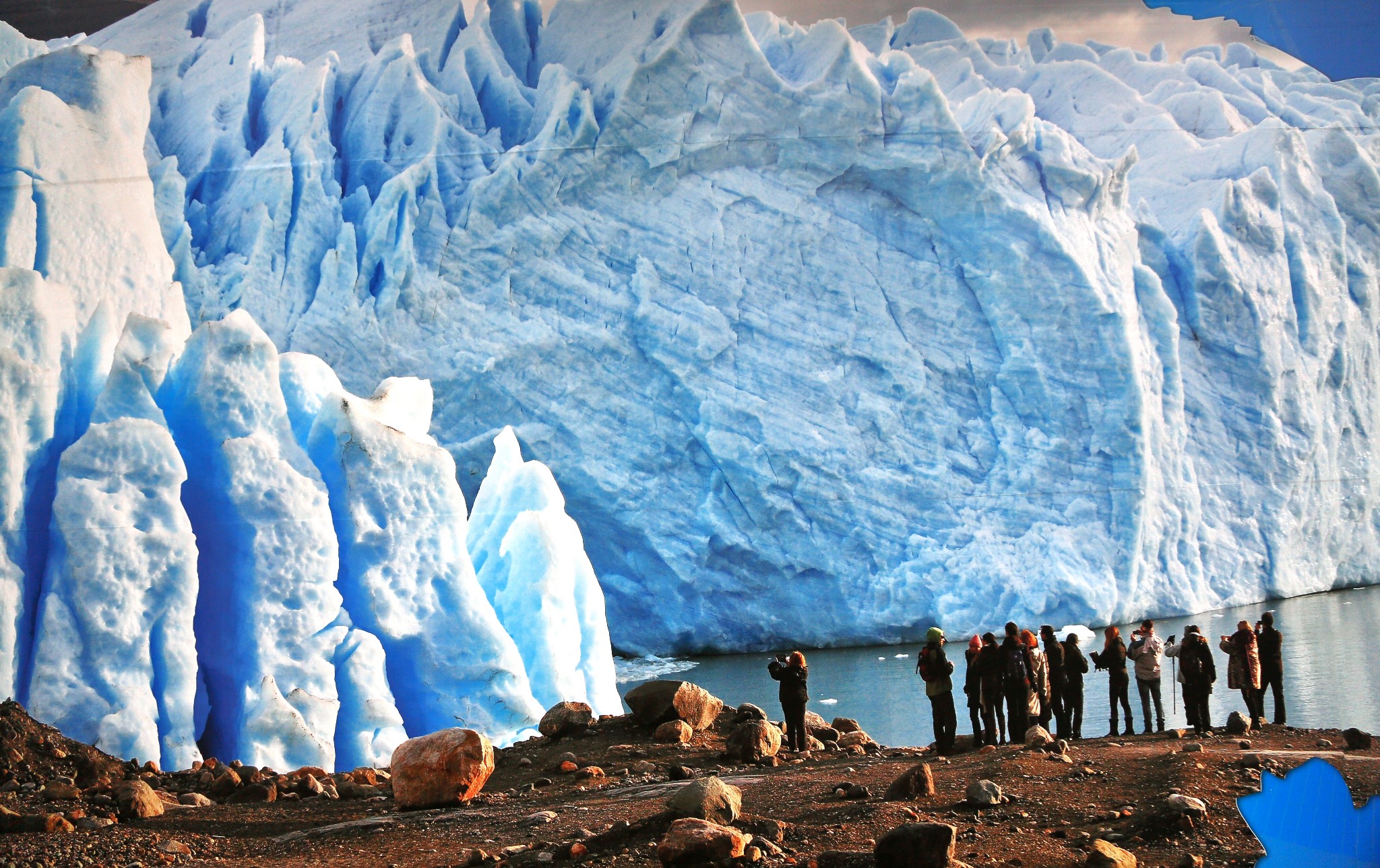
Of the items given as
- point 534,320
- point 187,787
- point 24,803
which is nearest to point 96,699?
point 187,787

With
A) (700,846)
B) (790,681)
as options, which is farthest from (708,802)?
(790,681)

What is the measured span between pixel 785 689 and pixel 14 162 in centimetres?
513

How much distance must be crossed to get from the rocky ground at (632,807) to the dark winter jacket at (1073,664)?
0.32 meters

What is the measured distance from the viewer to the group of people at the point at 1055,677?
453 cm

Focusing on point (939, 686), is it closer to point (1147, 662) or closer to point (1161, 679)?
point (1147, 662)

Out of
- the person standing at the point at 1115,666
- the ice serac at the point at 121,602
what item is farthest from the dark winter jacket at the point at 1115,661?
the ice serac at the point at 121,602

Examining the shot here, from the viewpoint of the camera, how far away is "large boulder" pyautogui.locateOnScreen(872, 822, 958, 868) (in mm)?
2764

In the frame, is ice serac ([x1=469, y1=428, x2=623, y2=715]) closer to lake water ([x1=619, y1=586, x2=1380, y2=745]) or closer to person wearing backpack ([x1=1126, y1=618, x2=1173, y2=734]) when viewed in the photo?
lake water ([x1=619, y1=586, x2=1380, y2=745])

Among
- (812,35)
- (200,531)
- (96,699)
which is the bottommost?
(96,699)

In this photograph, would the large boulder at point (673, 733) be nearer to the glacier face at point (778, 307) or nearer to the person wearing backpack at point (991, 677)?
the person wearing backpack at point (991, 677)

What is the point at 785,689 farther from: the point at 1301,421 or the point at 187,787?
the point at 1301,421

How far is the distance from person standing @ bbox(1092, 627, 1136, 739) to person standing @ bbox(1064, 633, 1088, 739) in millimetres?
89

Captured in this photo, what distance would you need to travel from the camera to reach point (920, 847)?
2.78 meters

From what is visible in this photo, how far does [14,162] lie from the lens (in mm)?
6324
